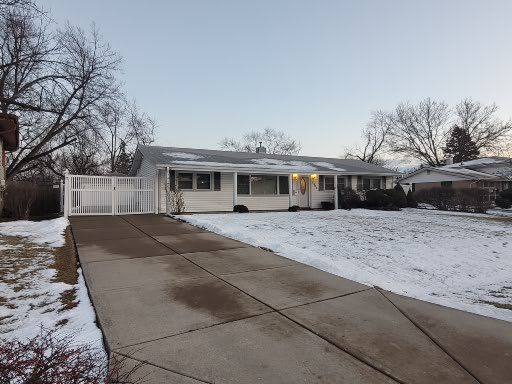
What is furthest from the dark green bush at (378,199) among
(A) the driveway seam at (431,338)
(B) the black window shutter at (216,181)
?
(A) the driveway seam at (431,338)

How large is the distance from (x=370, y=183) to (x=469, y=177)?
13.0 m

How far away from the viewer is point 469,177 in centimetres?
2959

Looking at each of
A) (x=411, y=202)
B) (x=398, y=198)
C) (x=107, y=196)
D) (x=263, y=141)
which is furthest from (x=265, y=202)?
(x=263, y=141)

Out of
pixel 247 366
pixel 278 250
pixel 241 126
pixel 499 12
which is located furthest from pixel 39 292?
pixel 241 126

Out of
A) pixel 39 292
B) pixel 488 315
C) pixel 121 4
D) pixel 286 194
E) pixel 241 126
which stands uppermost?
pixel 241 126

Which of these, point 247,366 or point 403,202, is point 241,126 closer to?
point 403,202

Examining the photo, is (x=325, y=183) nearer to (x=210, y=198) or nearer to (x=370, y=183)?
(x=370, y=183)

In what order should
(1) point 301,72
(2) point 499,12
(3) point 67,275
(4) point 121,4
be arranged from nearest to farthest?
1. (3) point 67,275
2. (4) point 121,4
3. (2) point 499,12
4. (1) point 301,72

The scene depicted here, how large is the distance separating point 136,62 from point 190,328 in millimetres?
18640

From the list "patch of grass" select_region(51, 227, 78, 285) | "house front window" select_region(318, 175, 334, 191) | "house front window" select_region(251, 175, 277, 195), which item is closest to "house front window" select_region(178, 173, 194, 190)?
"house front window" select_region(251, 175, 277, 195)

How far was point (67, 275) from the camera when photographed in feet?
17.1

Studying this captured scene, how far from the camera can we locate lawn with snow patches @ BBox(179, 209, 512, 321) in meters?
5.46

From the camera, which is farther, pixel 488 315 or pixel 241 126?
pixel 241 126

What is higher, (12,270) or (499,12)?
(499,12)
